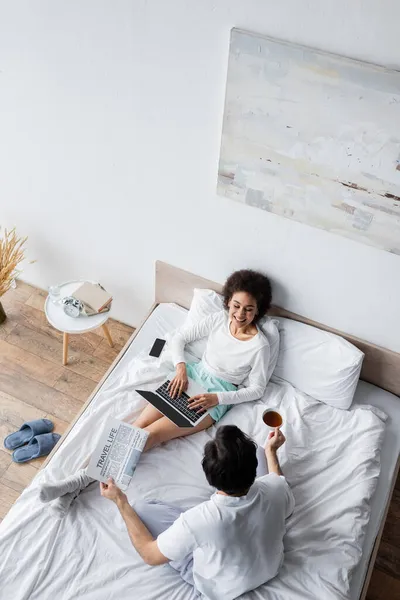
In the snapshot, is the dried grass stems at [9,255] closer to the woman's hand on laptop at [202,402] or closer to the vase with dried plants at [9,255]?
the vase with dried plants at [9,255]

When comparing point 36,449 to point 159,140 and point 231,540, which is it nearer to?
point 231,540

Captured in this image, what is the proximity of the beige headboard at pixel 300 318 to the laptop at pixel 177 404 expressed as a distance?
18.5 inches

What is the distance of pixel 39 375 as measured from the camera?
119 inches

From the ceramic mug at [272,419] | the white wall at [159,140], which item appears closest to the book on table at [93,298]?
the white wall at [159,140]

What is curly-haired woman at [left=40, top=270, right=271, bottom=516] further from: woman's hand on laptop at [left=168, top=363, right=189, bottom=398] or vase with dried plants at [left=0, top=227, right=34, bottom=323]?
vase with dried plants at [left=0, top=227, right=34, bottom=323]

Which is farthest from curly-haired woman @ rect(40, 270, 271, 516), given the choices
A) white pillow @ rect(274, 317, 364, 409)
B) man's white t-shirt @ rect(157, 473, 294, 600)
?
man's white t-shirt @ rect(157, 473, 294, 600)

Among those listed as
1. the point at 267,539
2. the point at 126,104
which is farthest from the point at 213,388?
the point at 126,104

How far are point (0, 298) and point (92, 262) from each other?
2.27 ft

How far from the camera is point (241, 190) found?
→ 2.25m

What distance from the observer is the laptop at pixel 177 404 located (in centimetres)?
236

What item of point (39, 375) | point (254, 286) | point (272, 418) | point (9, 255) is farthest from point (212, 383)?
point (9, 255)

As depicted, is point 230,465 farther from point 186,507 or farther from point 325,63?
point 325,63

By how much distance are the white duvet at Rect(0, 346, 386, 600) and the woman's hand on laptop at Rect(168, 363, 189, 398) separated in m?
0.09

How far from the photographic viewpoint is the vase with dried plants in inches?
116
